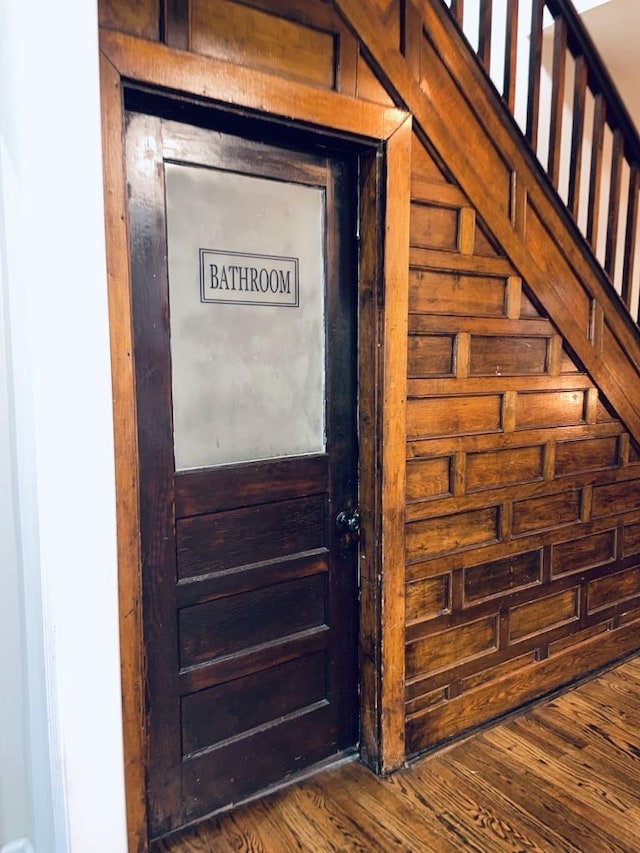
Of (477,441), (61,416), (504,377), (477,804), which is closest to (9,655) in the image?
(61,416)

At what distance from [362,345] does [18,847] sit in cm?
170

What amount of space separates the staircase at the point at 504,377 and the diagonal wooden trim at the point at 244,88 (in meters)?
0.15

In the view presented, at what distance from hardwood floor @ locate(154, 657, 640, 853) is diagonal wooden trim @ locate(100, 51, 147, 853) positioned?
0.35 metres

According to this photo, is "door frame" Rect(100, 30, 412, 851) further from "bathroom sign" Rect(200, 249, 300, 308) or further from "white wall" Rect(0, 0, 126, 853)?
"bathroom sign" Rect(200, 249, 300, 308)

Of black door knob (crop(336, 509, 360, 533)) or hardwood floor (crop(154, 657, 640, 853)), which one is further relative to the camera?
black door knob (crop(336, 509, 360, 533))

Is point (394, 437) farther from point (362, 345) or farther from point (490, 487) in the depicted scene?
point (490, 487)

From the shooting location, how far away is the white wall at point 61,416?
1.22 m

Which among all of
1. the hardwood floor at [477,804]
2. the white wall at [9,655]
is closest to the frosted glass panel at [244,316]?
the white wall at [9,655]

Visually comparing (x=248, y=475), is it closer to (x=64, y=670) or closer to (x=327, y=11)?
(x=64, y=670)

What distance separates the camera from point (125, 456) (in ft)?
4.96

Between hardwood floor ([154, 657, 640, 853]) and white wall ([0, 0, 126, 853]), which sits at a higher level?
white wall ([0, 0, 126, 853])

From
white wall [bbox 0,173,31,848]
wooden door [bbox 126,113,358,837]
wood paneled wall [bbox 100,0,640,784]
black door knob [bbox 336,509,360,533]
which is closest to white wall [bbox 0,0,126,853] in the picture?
white wall [bbox 0,173,31,848]

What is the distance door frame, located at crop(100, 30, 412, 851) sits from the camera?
1454 millimetres

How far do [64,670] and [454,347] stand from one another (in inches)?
60.5
